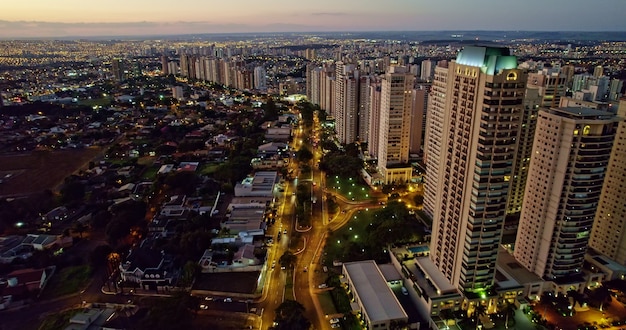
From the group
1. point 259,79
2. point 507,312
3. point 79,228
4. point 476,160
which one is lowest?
point 79,228

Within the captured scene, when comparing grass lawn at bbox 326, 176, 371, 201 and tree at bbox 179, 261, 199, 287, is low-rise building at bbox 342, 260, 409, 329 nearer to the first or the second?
tree at bbox 179, 261, 199, 287

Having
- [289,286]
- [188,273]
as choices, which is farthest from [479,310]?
[188,273]

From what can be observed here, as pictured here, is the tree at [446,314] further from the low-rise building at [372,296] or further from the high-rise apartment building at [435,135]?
the high-rise apartment building at [435,135]

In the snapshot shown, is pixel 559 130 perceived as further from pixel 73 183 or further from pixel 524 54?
pixel 524 54

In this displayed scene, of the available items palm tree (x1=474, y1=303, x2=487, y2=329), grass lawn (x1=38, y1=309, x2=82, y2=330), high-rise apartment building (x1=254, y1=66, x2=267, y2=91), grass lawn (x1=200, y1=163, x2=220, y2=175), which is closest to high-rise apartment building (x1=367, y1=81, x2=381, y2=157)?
grass lawn (x1=200, y1=163, x2=220, y2=175)

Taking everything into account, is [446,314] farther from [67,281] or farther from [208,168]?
[208,168]

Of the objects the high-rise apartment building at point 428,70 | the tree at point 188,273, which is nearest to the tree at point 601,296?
the tree at point 188,273
